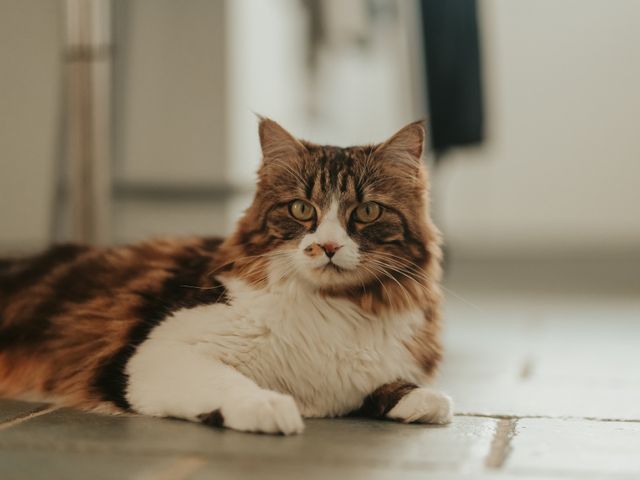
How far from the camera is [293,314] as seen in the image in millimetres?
1460

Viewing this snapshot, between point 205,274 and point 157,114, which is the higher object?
point 157,114

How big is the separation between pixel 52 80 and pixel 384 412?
73.0 inches

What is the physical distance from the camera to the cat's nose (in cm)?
137

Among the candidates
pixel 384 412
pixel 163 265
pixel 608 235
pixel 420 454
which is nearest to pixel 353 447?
pixel 420 454

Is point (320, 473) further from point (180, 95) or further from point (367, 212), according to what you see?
point (180, 95)

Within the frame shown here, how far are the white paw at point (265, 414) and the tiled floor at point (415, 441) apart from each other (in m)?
0.02

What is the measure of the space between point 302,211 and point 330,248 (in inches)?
5.1

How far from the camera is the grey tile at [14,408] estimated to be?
4.65ft

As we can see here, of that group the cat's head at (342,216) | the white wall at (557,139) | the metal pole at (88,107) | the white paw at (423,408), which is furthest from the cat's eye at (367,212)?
the white wall at (557,139)

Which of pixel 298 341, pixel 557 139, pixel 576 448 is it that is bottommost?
pixel 576 448

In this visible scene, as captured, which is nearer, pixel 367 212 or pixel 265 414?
pixel 265 414

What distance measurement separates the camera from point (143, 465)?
Answer: 1.09 metres

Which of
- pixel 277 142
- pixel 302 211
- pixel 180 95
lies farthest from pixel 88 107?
pixel 302 211

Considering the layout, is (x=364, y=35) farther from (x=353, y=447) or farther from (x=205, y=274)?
(x=353, y=447)
